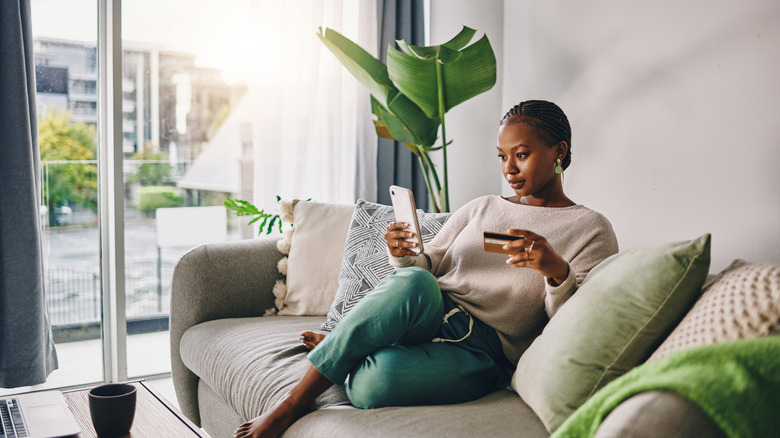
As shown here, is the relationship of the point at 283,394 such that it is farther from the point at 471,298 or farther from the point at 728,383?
the point at 728,383

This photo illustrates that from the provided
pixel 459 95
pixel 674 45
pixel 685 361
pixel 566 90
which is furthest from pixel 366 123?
pixel 685 361

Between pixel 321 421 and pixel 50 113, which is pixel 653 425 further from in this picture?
pixel 50 113

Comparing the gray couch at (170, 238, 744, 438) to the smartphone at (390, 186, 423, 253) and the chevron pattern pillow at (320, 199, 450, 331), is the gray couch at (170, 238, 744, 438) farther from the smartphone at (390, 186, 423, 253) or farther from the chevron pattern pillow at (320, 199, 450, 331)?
the smartphone at (390, 186, 423, 253)

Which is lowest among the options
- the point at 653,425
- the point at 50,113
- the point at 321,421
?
the point at 321,421

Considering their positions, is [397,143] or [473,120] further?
[397,143]

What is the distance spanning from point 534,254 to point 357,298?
794 millimetres

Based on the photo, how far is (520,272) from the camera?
5.24 feet

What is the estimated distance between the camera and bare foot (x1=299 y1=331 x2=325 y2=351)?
5.93 ft

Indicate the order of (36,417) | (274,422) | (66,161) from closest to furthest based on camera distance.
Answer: (36,417), (274,422), (66,161)

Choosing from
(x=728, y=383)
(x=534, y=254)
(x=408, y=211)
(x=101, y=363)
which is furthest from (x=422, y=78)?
(x=101, y=363)

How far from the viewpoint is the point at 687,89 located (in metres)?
1.74

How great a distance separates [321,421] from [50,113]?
6.78ft

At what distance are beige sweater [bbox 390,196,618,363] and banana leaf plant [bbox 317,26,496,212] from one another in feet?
2.09

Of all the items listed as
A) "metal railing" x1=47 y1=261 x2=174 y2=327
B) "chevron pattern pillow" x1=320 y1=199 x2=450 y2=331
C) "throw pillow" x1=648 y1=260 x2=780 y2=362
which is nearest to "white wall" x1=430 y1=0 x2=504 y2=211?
"chevron pattern pillow" x1=320 y1=199 x2=450 y2=331
